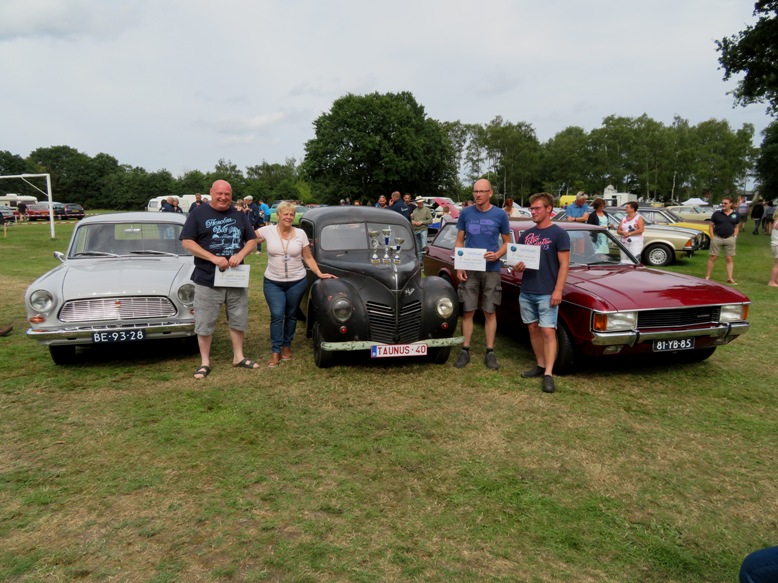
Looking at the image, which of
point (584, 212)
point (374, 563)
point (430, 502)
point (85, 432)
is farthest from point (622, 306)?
point (584, 212)

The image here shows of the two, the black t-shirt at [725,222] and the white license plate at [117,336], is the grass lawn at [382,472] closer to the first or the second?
the white license plate at [117,336]

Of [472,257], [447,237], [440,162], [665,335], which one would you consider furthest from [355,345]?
[440,162]

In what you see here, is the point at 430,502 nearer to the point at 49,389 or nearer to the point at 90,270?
the point at 49,389

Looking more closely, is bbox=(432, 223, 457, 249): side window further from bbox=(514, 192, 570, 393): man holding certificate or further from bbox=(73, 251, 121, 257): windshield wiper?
bbox=(73, 251, 121, 257): windshield wiper

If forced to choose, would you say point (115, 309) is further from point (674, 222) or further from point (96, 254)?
point (674, 222)

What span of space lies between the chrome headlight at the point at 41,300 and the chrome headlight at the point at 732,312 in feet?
23.7

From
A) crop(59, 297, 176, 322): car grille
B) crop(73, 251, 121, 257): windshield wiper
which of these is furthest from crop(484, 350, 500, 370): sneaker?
crop(73, 251, 121, 257): windshield wiper

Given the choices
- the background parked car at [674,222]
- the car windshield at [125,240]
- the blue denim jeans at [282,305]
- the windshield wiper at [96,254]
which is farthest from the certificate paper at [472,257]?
the background parked car at [674,222]

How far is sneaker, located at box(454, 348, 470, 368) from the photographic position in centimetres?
615

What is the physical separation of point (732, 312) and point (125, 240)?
7.56 metres

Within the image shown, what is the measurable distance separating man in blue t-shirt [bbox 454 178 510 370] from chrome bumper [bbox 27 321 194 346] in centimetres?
326

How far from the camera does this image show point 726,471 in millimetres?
3805

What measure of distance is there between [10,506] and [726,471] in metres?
4.95

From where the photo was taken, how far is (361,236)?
688 centimetres
